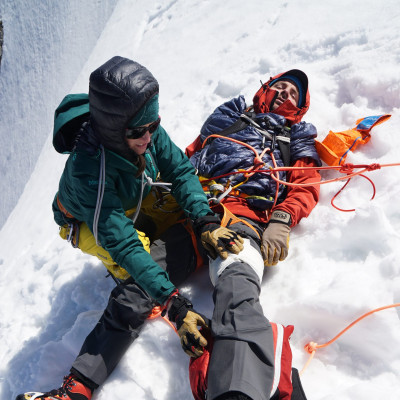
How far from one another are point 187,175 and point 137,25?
531 cm

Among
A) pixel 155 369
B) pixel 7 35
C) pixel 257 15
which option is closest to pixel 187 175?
pixel 155 369

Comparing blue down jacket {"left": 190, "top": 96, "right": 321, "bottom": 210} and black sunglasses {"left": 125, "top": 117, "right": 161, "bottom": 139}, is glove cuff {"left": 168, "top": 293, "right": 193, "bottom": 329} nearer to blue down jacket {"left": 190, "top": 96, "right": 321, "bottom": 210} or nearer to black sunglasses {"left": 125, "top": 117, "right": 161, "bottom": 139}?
black sunglasses {"left": 125, "top": 117, "right": 161, "bottom": 139}

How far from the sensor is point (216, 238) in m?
1.96

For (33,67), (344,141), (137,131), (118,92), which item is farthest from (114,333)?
(33,67)

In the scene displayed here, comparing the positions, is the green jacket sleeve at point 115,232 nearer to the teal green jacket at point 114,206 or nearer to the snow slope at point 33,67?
the teal green jacket at point 114,206

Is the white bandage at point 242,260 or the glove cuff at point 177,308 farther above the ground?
the glove cuff at point 177,308

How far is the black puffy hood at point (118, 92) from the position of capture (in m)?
1.60

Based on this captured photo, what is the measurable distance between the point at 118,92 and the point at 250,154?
1.19m

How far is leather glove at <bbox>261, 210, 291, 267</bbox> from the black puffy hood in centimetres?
97

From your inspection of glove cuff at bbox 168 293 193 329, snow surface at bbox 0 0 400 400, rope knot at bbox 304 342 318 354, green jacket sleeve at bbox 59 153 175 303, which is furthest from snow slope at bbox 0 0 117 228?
rope knot at bbox 304 342 318 354

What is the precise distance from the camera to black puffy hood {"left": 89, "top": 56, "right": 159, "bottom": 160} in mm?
1605

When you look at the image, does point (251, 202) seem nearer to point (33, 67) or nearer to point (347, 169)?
point (347, 169)

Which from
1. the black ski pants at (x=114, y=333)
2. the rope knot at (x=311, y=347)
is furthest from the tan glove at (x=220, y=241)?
the rope knot at (x=311, y=347)

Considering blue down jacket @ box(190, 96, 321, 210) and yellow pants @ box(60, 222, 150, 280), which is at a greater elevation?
yellow pants @ box(60, 222, 150, 280)
